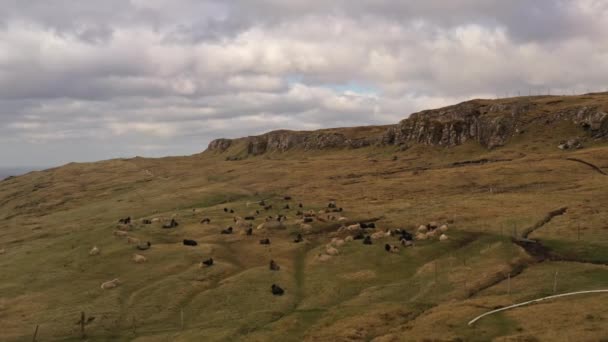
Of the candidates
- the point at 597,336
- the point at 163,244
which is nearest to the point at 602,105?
A: the point at 163,244

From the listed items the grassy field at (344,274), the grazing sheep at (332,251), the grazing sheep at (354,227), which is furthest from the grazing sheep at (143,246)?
the grazing sheep at (354,227)

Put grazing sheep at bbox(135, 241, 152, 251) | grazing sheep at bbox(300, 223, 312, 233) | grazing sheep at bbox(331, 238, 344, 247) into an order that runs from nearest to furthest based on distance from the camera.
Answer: grazing sheep at bbox(331, 238, 344, 247), grazing sheep at bbox(135, 241, 152, 251), grazing sheep at bbox(300, 223, 312, 233)

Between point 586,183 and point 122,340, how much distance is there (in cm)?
10715

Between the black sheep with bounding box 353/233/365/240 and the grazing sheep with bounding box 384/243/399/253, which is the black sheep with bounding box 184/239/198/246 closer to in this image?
the black sheep with bounding box 353/233/365/240

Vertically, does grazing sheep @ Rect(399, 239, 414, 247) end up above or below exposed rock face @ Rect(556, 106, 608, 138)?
below

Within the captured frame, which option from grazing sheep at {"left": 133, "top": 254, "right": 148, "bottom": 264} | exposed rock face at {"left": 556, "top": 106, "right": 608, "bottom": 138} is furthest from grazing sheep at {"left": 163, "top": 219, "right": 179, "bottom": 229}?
exposed rock face at {"left": 556, "top": 106, "right": 608, "bottom": 138}

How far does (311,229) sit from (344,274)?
2823 centimetres

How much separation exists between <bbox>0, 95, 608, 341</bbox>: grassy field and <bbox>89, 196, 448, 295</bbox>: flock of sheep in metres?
1.29

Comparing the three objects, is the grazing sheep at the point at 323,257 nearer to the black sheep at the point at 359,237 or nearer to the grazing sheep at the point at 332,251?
the grazing sheep at the point at 332,251

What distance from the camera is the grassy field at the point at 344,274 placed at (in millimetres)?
49062

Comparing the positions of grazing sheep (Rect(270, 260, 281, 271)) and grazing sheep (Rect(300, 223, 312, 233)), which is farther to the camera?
grazing sheep (Rect(300, 223, 312, 233))

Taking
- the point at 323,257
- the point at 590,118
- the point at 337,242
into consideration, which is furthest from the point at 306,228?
the point at 590,118

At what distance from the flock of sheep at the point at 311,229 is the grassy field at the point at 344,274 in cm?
129

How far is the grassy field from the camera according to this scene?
161 ft
